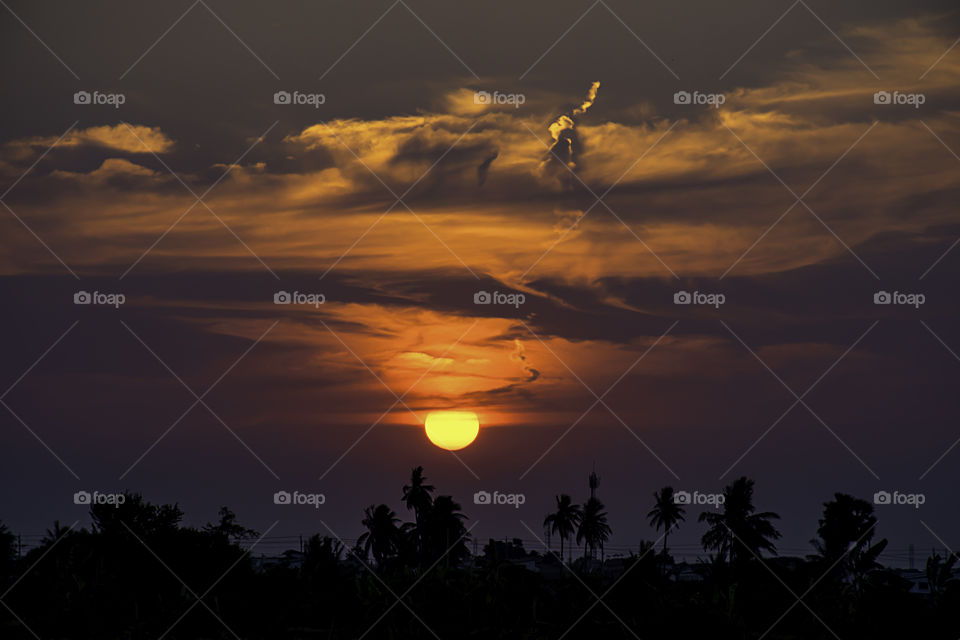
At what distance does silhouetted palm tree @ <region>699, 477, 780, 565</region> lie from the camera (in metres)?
136

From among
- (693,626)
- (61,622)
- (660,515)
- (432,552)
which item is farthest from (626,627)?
(660,515)

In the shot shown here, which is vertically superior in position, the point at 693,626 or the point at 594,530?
the point at 594,530

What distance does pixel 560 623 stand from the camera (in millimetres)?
71750

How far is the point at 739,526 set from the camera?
137 m

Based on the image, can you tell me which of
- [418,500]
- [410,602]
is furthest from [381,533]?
[410,602]

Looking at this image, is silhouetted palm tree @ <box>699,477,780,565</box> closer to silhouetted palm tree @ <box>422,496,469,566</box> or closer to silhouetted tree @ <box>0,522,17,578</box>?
silhouetted palm tree @ <box>422,496,469,566</box>

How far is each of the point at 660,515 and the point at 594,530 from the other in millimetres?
16889

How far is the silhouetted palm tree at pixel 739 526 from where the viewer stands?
13575cm

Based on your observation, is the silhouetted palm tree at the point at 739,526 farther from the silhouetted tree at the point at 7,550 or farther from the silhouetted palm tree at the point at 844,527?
the silhouetted tree at the point at 7,550

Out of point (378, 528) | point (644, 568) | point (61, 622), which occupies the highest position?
point (378, 528)

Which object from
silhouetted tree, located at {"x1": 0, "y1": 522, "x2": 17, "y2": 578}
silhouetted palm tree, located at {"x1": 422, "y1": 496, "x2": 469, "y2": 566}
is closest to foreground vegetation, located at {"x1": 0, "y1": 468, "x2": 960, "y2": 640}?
silhouetted tree, located at {"x1": 0, "y1": 522, "x2": 17, "y2": 578}

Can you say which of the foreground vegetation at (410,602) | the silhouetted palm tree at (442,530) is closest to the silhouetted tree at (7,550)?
the foreground vegetation at (410,602)

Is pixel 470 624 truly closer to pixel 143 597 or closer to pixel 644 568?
pixel 644 568

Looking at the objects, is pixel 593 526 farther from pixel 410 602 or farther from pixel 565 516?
pixel 410 602
